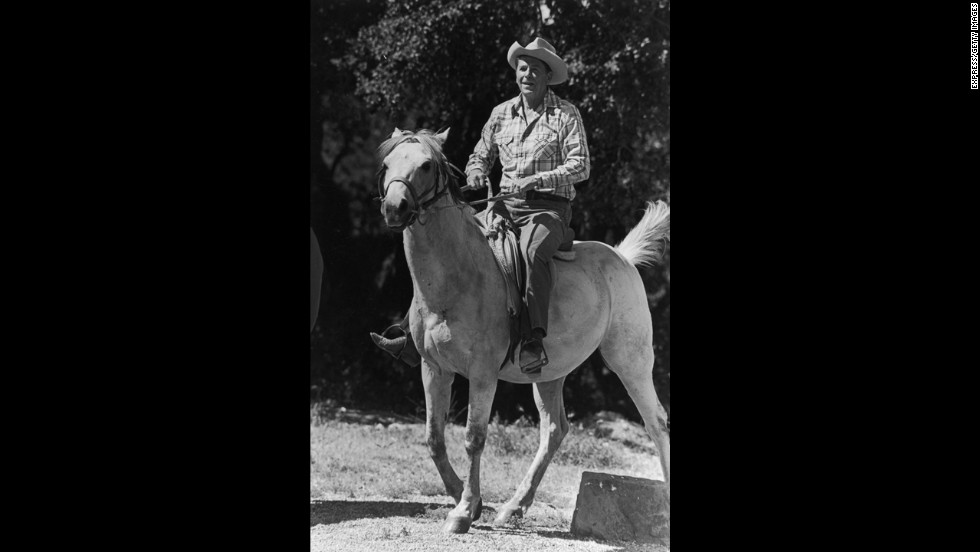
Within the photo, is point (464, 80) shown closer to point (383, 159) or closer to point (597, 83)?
point (597, 83)

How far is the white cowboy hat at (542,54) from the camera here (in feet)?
24.5

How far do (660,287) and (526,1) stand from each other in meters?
2.18

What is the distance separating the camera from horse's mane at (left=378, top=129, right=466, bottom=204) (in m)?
6.77

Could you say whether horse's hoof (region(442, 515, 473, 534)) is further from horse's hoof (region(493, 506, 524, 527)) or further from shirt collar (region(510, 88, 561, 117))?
shirt collar (region(510, 88, 561, 117))

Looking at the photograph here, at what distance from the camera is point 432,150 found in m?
6.76

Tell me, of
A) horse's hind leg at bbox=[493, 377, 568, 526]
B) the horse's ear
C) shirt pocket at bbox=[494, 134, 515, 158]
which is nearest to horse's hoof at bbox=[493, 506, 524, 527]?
horse's hind leg at bbox=[493, 377, 568, 526]

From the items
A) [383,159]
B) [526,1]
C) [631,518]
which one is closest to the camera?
[383,159]

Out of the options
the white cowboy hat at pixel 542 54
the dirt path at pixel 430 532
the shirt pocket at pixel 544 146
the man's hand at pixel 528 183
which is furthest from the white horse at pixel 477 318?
the white cowboy hat at pixel 542 54

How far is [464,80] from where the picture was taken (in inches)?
328


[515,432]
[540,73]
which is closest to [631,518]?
[515,432]

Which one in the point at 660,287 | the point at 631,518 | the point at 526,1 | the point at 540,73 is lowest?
the point at 631,518

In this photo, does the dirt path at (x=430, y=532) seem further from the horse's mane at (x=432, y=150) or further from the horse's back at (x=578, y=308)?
the horse's mane at (x=432, y=150)

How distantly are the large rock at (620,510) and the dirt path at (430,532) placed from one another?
0.07m

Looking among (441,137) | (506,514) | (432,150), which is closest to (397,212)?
(432,150)
